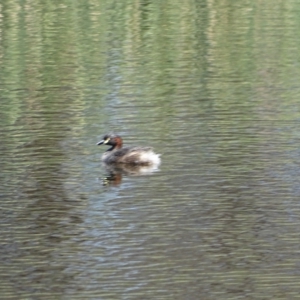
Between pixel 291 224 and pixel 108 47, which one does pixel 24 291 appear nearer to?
pixel 291 224

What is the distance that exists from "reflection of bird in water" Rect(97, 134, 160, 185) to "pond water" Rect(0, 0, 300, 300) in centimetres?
13

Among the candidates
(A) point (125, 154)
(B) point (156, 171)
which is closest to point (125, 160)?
(A) point (125, 154)

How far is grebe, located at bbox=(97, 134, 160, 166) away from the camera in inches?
518

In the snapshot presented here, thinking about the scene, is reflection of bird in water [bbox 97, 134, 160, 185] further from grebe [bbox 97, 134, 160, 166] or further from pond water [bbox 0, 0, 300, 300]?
pond water [bbox 0, 0, 300, 300]

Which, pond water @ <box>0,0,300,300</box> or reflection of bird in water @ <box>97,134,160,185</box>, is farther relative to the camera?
reflection of bird in water @ <box>97,134,160,185</box>

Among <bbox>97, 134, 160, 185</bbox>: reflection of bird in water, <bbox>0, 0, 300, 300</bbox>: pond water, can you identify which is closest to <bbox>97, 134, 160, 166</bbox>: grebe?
<bbox>97, 134, 160, 185</bbox>: reflection of bird in water

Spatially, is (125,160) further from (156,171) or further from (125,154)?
(156,171)

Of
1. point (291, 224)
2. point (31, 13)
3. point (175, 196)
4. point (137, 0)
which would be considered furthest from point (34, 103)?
point (137, 0)

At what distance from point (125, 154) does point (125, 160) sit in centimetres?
8

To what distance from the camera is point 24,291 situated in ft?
30.2

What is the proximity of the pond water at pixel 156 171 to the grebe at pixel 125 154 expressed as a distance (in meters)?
0.19

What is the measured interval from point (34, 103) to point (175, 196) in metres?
5.80

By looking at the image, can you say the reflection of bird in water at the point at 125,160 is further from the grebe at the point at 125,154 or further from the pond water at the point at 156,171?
the pond water at the point at 156,171

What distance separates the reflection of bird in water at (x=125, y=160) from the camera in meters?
13.1
